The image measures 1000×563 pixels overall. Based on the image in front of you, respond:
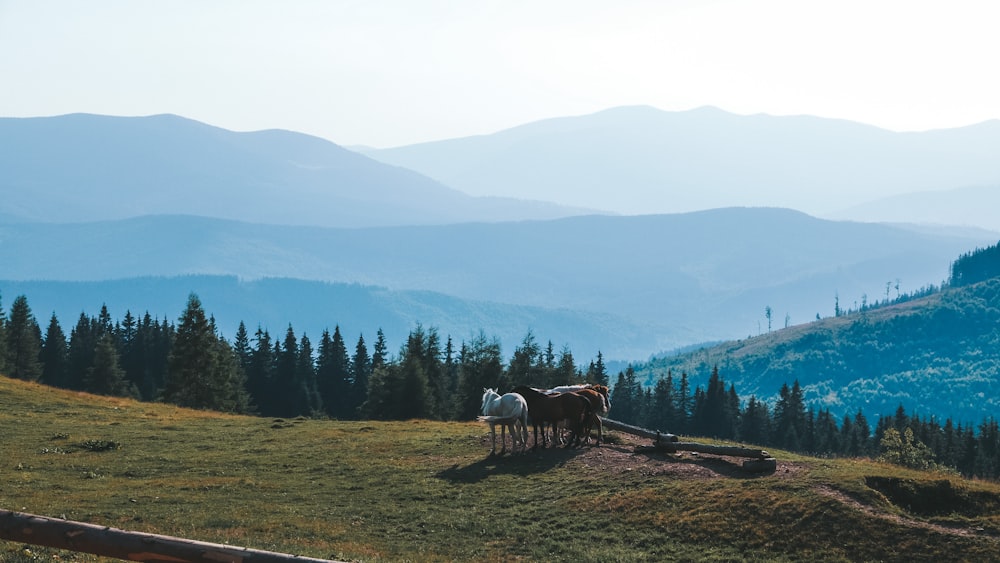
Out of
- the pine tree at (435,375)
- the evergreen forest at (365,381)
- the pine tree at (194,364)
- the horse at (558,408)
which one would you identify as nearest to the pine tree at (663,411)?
the evergreen forest at (365,381)

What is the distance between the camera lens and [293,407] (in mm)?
124625

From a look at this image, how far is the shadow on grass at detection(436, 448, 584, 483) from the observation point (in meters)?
34.3

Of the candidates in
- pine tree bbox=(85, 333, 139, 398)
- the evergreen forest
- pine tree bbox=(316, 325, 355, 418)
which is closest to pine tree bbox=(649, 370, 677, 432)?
the evergreen forest

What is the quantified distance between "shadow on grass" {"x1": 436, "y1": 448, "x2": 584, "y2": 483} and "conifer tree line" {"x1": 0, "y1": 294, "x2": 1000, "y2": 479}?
47252mm

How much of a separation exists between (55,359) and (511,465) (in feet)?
387

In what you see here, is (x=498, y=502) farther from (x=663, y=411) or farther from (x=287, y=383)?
(x=663, y=411)

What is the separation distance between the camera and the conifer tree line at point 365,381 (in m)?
95.4

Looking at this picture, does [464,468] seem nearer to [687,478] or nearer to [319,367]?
[687,478]

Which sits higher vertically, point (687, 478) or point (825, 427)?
→ point (687, 478)

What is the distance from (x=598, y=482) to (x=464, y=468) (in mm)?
6880

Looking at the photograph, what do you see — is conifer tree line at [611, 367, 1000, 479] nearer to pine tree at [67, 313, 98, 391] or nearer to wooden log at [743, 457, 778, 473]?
pine tree at [67, 313, 98, 391]

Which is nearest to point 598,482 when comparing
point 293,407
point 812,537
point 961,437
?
point 812,537

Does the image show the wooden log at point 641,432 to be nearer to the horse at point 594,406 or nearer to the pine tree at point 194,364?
the horse at point 594,406

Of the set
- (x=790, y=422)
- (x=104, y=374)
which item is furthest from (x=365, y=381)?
(x=790, y=422)
